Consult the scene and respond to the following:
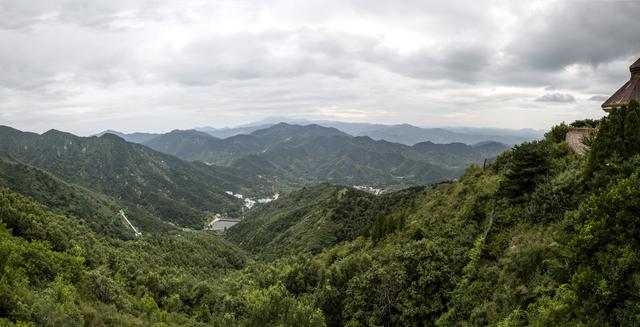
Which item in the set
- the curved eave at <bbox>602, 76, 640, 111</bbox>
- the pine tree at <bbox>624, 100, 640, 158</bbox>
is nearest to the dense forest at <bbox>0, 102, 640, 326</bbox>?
the pine tree at <bbox>624, 100, 640, 158</bbox>

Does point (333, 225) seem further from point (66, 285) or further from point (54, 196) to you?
point (54, 196)

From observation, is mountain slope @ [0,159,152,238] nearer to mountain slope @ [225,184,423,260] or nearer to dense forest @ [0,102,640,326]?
mountain slope @ [225,184,423,260]

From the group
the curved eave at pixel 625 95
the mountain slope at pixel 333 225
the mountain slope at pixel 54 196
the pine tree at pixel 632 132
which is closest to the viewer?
the pine tree at pixel 632 132

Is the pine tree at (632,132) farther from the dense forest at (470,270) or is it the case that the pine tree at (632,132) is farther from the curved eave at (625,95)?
the curved eave at (625,95)

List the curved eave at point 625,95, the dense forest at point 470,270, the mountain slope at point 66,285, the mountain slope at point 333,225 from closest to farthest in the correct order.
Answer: the dense forest at point 470,270 → the mountain slope at point 66,285 → the curved eave at point 625,95 → the mountain slope at point 333,225

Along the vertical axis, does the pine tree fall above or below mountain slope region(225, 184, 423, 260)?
above

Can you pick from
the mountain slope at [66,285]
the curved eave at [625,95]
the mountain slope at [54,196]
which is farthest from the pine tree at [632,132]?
the mountain slope at [54,196]

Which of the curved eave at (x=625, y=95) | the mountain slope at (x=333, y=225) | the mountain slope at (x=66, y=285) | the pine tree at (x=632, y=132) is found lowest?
the mountain slope at (x=333, y=225)

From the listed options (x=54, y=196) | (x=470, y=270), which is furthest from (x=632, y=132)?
(x=54, y=196)

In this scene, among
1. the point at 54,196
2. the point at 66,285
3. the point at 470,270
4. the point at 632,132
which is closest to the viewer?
the point at 632,132

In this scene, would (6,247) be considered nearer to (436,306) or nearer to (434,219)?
(436,306)

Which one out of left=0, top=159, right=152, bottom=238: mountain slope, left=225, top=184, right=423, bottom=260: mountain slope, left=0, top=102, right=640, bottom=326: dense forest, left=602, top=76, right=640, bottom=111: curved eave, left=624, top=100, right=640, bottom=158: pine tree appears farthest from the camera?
left=0, top=159, right=152, bottom=238: mountain slope
